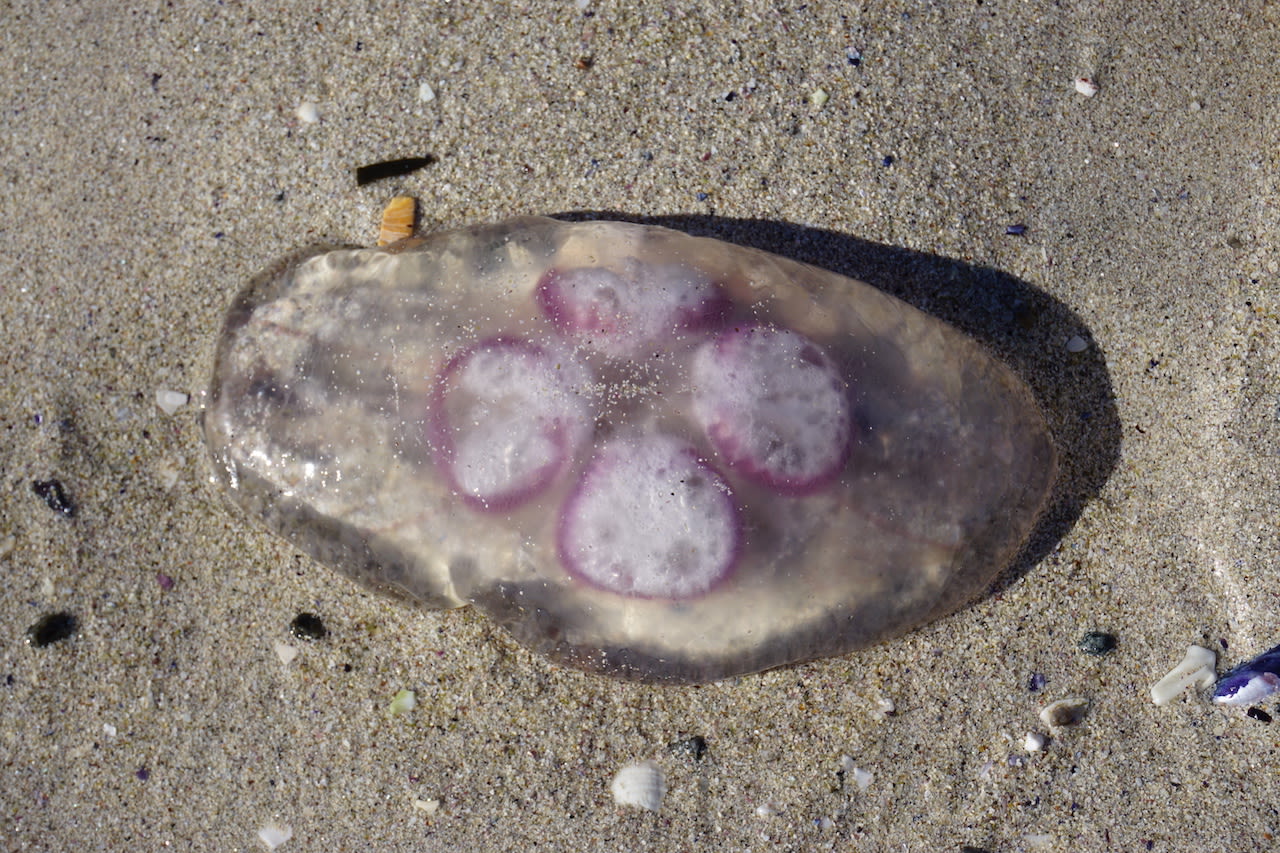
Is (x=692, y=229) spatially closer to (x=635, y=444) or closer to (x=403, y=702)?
(x=635, y=444)

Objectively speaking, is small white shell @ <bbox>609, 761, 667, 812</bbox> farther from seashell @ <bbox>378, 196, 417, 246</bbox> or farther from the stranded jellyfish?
seashell @ <bbox>378, 196, 417, 246</bbox>

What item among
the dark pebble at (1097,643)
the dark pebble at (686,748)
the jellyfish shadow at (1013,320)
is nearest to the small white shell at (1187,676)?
the dark pebble at (1097,643)

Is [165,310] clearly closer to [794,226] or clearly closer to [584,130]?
[584,130]

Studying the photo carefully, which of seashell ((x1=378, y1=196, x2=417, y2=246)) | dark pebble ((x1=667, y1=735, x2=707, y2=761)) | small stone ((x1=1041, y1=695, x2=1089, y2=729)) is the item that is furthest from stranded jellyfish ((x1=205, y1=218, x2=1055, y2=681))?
small stone ((x1=1041, y1=695, x2=1089, y2=729))

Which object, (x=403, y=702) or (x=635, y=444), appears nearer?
(x=635, y=444)

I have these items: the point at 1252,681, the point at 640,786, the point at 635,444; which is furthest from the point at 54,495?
the point at 1252,681

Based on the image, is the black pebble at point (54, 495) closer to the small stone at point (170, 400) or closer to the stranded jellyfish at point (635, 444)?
the small stone at point (170, 400)
